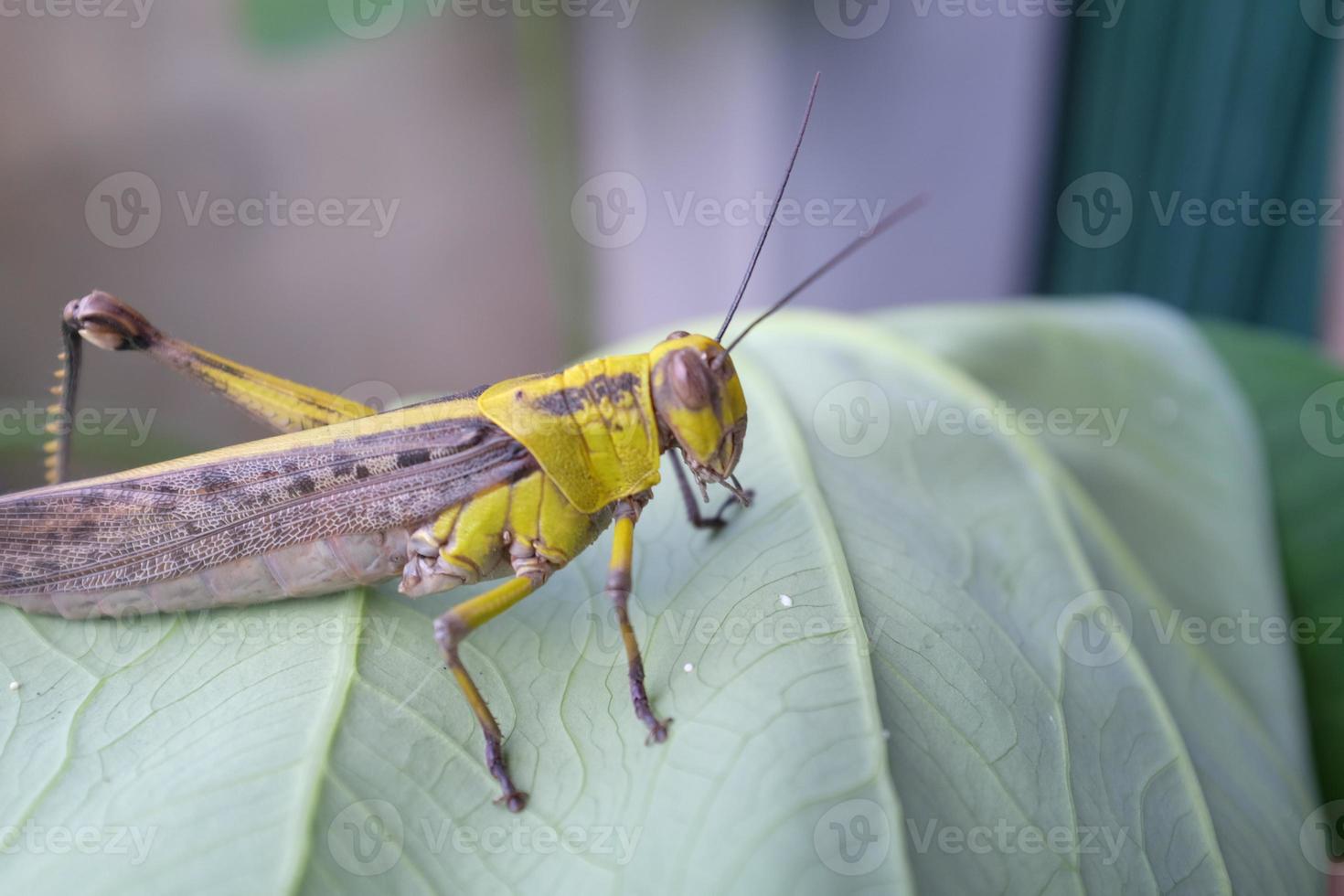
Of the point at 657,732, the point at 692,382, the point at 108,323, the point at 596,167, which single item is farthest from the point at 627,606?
the point at 596,167

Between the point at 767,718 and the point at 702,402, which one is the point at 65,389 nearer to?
the point at 702,402

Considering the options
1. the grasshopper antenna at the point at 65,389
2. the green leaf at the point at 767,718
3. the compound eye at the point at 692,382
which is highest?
the compound eye at the point at 692,382

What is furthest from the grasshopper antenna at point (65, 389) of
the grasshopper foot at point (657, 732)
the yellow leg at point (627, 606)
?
the grasshopper foot at point (657, 732)

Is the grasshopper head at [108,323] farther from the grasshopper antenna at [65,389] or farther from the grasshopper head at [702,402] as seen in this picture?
the grasshopper head at [702,402]

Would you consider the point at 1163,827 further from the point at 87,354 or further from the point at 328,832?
the point at 87,354

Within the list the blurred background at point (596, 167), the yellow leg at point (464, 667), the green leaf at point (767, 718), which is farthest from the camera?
the blurred background at point (596, 167)

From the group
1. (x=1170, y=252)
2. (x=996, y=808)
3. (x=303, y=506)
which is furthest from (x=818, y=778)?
(x=1170, y=252)
